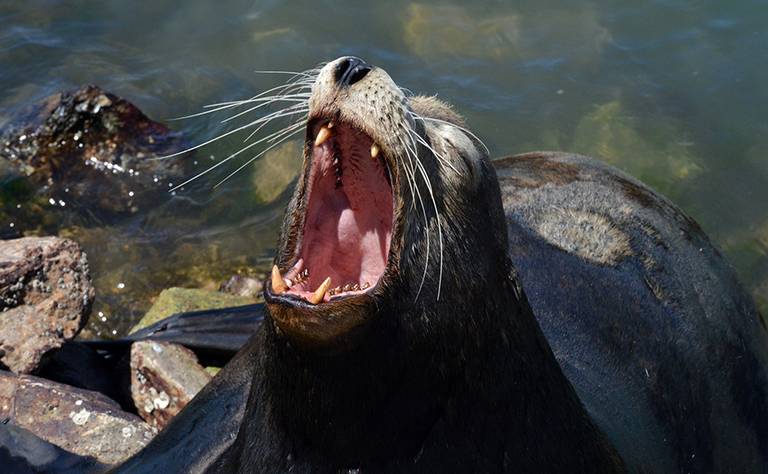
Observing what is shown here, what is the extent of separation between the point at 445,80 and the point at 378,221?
711 cm

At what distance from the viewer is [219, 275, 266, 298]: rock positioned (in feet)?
25.3

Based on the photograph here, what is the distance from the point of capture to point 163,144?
9328 mm

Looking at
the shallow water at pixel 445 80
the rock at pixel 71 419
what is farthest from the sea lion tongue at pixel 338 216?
the shallow water at pixel 445 80

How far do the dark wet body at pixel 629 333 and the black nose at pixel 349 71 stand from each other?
1.61 meters

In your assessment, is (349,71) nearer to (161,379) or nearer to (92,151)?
(161,379)

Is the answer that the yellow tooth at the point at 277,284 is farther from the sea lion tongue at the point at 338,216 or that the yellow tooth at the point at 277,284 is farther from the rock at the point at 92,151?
the rock at the point at 92,151

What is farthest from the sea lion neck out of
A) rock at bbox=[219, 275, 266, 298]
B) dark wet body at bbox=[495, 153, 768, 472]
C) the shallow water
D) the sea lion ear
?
the shallow water

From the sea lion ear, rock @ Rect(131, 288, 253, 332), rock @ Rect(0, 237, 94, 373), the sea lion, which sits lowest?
rock @ Rect(131, 288, 253, 332)

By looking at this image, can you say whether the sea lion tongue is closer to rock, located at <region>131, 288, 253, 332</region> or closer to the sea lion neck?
the sea lion neck

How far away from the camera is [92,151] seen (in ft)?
29.8

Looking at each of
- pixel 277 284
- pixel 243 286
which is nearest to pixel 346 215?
pixel 277 284

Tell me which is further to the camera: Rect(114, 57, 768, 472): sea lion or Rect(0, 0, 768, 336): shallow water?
Rect(0, 0, 768, 336): shallow water

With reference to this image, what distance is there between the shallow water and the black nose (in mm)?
5022

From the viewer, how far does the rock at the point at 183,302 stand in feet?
22.9
